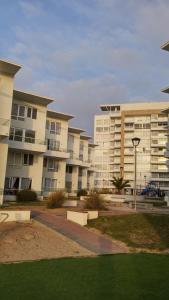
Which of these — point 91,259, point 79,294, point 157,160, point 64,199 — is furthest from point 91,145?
point 79,294

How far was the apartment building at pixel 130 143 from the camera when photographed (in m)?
88.4

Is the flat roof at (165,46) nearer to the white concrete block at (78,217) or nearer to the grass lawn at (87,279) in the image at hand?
the white concrete block at (78,217)

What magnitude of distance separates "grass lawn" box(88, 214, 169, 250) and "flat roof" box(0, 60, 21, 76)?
1820 centimetres

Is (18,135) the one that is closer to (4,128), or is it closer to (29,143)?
(29,143)

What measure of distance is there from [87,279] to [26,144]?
31701 mm

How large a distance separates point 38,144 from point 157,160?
54507mm

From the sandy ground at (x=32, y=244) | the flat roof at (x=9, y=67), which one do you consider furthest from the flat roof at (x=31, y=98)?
the sandy ground at (x=32, y=244)

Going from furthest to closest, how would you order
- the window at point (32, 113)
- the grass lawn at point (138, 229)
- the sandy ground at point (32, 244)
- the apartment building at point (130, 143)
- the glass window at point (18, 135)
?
the apartment building at point (130, 143) → the window at point (32, 113) → the glass window at point (18, 135) → the grass lawn at point (138, 229) → the sandy ground at point (32, 244)

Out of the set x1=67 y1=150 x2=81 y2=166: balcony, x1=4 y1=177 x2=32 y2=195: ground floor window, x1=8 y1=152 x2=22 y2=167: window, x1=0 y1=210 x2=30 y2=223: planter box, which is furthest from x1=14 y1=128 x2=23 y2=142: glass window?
x1=0 y1=210 x2=30 y2=223: planter box

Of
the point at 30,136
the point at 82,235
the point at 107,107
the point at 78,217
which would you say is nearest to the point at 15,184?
the point at 30,136

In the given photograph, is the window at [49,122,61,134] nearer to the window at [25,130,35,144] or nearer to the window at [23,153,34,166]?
the window at [25,130,35,144]

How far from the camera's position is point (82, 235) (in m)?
15.5

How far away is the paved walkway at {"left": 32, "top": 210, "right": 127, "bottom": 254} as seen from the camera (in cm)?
1350

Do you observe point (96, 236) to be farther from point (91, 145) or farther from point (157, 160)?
point (157, 160)
